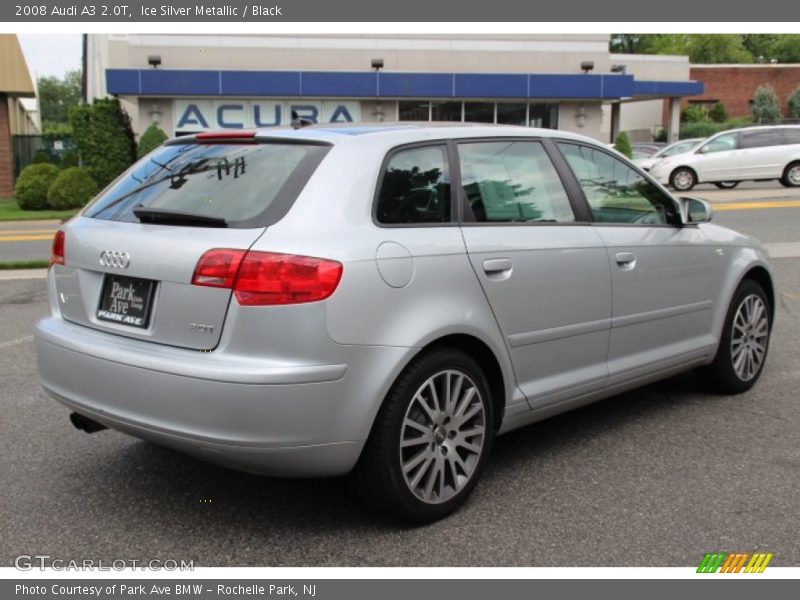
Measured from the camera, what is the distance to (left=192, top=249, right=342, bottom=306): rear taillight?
326 centimetres

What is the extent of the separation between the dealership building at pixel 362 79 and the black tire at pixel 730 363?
2176 cm

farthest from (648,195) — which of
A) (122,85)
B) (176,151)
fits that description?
(122,85)

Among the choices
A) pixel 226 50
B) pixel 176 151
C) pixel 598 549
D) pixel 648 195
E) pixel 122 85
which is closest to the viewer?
pixel 598 549

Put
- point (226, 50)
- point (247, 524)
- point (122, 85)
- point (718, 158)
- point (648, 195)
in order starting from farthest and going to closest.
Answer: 1. point (226, 50)
2. point (122, 85)
3. point (718, 158)
4. point (648, 195)
5. point (247, 524)

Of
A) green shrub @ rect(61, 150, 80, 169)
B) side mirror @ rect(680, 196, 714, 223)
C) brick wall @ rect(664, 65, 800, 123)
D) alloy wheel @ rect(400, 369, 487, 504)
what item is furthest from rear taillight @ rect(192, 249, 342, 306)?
brick wall @ rect(664, 65, 800, 123)

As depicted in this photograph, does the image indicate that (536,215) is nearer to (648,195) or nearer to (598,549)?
(648,195)

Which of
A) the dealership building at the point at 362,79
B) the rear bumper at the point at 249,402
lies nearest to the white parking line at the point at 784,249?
the rear bumper at the point at 249,402

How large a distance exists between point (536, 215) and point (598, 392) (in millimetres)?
1015

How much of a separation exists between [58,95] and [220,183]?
154 m

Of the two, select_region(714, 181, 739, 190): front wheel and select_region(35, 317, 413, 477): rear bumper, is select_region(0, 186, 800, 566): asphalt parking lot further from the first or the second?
select_region(714, 181, 739, 190): front wheel

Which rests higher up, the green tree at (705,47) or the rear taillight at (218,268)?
the green tree at (705,47)

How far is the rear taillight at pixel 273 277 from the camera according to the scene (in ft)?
10.7

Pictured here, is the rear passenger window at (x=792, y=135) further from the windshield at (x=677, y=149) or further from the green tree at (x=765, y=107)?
the green tree at (x=765, y=107)

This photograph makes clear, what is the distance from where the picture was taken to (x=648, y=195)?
5.12 meters
